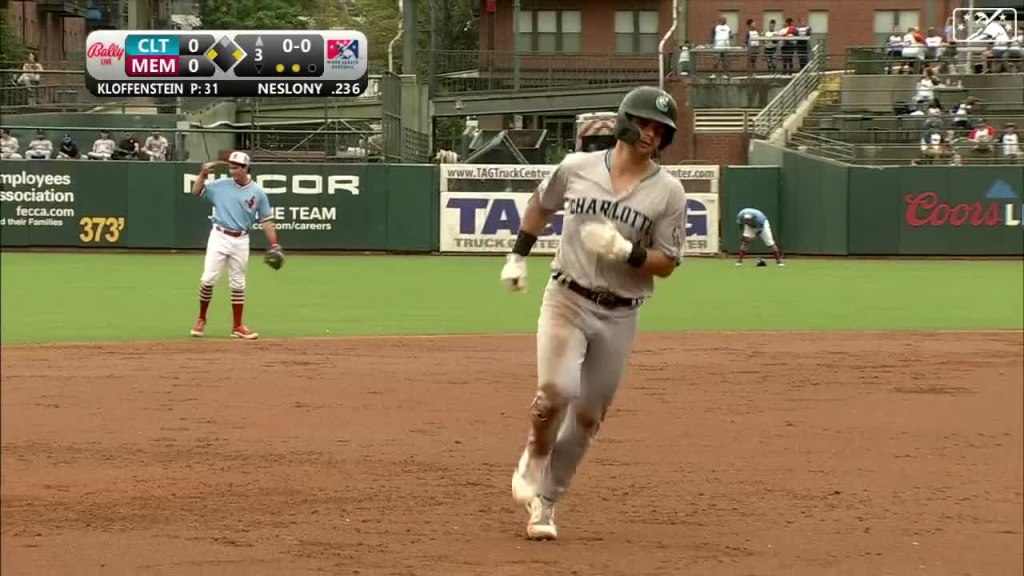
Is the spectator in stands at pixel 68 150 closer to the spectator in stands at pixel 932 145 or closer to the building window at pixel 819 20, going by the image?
the spectator in stands at pixel 932 145

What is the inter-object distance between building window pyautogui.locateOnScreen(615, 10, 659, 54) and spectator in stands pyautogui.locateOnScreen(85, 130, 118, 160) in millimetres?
27055

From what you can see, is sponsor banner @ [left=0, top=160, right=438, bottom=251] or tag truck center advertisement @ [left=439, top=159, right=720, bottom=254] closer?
sponsor banner @ [left=0, top=160, right=438, bottom=251]

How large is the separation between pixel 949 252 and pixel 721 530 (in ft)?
82.1

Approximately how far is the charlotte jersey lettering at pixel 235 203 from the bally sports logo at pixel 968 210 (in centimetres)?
1865

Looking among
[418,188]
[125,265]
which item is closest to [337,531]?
[125,265]

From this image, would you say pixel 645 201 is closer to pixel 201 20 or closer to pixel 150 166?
pixel 150 166

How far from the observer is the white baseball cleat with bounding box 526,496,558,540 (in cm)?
733

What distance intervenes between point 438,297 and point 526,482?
14993 millimetres

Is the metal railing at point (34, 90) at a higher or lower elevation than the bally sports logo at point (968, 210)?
higher

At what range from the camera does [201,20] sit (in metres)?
57.4

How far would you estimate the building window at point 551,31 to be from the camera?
56.2m

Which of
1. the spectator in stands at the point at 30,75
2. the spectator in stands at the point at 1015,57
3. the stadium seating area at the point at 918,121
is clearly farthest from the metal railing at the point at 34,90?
the spectator in stands at the point at 1015,57

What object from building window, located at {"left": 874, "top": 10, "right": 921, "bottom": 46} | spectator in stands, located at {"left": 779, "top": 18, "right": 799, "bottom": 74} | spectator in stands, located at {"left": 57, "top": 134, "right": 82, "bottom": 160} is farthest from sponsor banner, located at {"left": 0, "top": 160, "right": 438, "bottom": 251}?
building window, located at {"left": 874, "top": 10, "right": 921, "bottom": 46}
